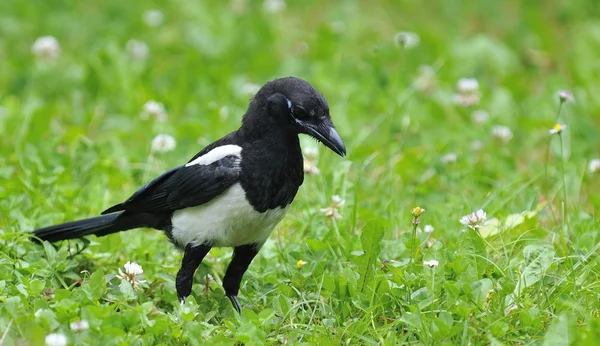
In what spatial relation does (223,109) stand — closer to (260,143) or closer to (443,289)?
(260,143)

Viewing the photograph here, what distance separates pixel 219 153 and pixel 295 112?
1.24 ft

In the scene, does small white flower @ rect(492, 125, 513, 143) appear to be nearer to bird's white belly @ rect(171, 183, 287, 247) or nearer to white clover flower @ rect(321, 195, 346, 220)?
white clover flower @ rect(321, 195, 346, 220)

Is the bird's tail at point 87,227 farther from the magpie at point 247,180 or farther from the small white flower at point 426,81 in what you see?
the small white flower at point 426,81

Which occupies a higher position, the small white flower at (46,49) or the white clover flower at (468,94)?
the small white flower at (46,49)

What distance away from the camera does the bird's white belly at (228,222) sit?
3830mm

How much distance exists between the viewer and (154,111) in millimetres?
5727

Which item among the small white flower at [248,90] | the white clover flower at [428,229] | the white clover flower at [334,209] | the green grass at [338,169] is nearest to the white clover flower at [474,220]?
the green grass at [338,169]

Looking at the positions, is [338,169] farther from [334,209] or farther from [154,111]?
[154,111]

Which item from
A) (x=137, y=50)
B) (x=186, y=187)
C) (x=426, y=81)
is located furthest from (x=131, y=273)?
(x=137, y=50)

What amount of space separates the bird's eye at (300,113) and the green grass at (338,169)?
1.69ft

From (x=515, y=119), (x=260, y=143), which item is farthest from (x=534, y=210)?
(x=515, y=119)

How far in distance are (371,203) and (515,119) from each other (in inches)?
68.4

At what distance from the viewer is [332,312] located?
3.76m

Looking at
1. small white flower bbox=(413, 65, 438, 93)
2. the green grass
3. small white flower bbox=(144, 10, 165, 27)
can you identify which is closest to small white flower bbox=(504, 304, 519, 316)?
the green grass
